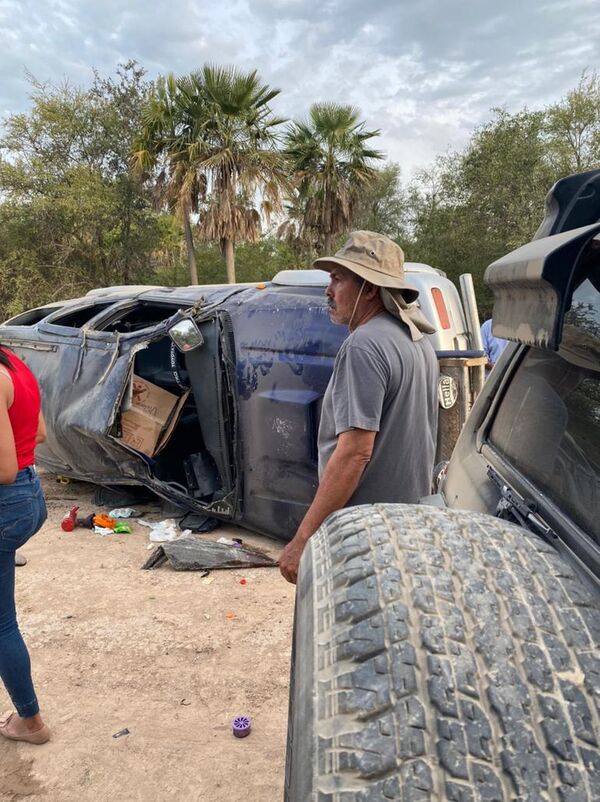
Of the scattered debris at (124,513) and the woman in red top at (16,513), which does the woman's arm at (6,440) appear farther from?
the scattered debris at (124,513)

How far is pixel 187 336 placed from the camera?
4762 millimetres

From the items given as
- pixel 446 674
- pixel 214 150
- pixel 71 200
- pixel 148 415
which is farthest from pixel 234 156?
pixel 446 674

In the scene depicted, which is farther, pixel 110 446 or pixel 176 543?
pixel 110 446

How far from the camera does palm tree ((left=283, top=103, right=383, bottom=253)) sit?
2117 centimetres

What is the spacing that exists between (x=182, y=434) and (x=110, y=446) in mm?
823

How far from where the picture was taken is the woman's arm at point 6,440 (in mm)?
2475

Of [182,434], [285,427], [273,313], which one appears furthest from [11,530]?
[182,434]

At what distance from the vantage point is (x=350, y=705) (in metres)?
0.89

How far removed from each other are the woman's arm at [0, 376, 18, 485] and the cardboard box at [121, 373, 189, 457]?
257cm

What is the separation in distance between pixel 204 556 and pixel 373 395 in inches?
110

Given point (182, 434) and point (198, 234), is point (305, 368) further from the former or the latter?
point (198, 234)

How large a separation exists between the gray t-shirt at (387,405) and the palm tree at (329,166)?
20.7 metres

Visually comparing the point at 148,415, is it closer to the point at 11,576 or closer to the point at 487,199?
the point at 11,576

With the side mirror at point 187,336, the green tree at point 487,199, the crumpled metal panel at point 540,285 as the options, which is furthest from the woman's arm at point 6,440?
the green tree at point 487,199
